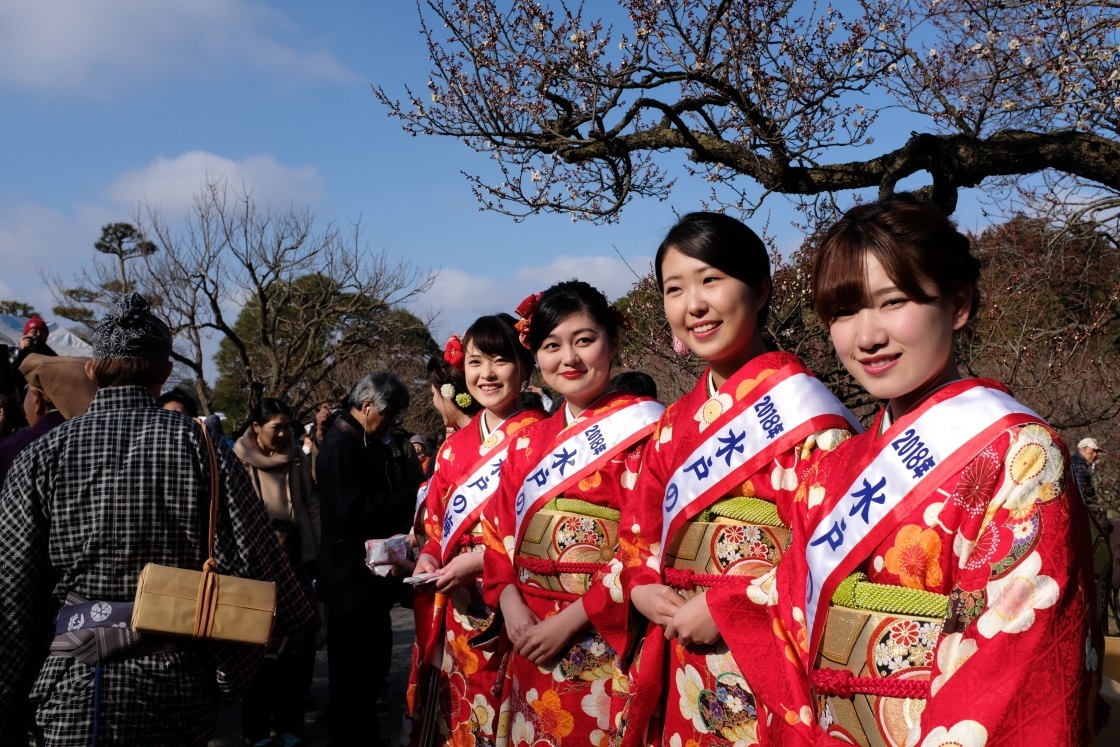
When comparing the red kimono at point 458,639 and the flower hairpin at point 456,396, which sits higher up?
the flower hairpin at point 456,396

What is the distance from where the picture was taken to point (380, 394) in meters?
5.19

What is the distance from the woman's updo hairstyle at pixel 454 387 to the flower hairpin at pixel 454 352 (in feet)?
0.57

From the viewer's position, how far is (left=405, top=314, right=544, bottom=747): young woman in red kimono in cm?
339

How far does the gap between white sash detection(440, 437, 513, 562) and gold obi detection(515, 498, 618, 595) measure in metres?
0.60

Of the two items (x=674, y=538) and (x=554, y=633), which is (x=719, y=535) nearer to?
(x=674, y=538)

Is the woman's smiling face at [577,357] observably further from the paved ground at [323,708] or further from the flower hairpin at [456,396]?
the paved ground at [323,708]

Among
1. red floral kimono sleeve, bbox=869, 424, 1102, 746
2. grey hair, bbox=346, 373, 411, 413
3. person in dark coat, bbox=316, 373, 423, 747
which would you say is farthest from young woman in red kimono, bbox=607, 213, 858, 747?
grey hair, bbox=346, 373, 411, 413

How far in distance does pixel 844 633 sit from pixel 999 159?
383 centimetres

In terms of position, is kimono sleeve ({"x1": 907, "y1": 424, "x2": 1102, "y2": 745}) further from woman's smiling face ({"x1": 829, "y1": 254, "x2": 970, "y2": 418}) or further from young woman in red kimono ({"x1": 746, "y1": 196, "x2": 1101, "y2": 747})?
woman's smiling face ({"x1": 829, "y1": 254, "x2": 970, "y2": 418})

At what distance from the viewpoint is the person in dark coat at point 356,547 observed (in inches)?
195

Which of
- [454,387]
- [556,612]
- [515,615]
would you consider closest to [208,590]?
[515,615]

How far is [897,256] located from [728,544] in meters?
0.91

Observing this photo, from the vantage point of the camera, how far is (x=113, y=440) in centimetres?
257

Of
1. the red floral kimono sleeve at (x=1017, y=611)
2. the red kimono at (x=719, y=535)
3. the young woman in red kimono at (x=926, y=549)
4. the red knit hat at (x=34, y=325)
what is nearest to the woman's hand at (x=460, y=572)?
the red kimono at (x=719, y=535)
